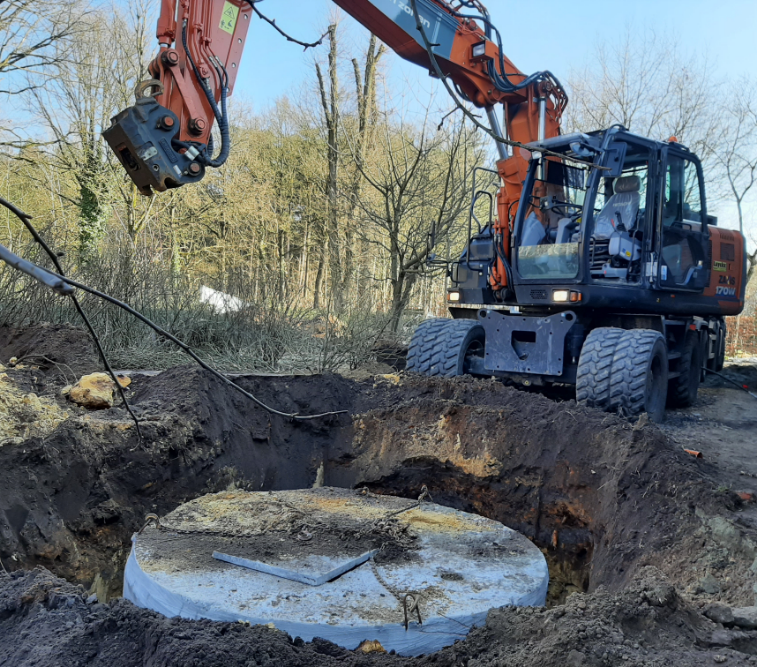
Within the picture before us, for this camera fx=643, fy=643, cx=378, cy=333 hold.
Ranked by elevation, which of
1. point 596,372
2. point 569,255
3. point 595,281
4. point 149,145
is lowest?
point 596,372

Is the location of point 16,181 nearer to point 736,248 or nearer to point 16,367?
point 16,367

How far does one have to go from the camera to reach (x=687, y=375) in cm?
777

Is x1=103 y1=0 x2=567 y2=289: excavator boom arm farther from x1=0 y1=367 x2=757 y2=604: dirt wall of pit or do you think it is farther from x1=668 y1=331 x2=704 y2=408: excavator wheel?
x1=668 y1=331 x2=704 y2=408: excavator wheel

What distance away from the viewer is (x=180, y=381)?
568 centimetres

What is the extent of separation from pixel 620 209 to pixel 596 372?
2.03 m

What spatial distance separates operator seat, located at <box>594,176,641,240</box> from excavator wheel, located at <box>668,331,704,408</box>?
1.85m

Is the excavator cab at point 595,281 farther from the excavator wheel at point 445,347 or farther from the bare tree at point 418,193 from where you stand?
the bare tree at point 418,193

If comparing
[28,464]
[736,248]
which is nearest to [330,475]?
[28,464]

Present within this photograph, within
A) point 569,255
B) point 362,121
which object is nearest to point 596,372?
point 569,255

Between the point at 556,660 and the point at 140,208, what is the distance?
53.9 ft

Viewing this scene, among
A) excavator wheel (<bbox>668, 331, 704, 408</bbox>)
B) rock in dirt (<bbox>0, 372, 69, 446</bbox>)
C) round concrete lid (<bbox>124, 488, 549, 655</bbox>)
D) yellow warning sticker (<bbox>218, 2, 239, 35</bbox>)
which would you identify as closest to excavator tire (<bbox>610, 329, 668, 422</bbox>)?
excavator wheel (<bbox>668, 331, 704, 408</bbox>)

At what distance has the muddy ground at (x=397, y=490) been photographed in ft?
7.61

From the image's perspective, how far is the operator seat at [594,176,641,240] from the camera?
22.3ft

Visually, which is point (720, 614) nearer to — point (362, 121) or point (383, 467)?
point (383, 467)
